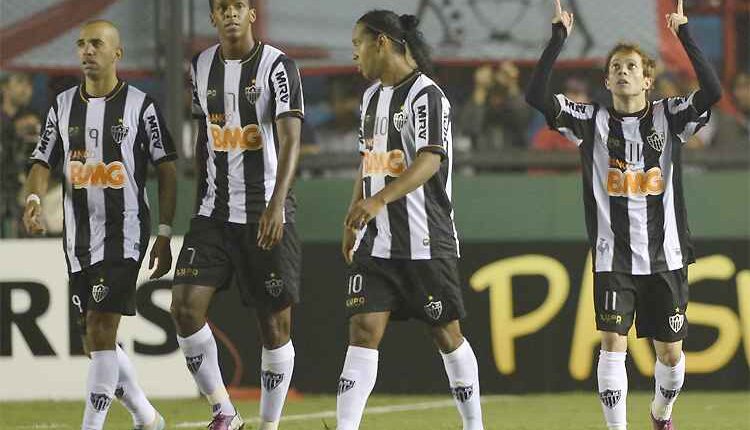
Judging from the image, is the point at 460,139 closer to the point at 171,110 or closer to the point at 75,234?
the point at 171,110

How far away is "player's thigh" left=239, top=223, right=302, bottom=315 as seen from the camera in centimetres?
748

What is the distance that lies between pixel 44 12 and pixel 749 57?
201 inches

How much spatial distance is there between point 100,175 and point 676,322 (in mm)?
2824

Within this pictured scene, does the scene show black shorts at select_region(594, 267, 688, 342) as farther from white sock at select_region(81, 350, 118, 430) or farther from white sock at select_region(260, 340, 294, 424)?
white sock at select_region(81, 350, 118, 430)

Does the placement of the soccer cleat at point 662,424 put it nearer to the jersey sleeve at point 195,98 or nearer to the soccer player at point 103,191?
the soccer player at point 103,191

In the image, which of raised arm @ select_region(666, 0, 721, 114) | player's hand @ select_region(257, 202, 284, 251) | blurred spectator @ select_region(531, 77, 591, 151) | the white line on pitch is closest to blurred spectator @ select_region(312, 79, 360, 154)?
blurred spectator @ select_region(531, 77, 591, 151)

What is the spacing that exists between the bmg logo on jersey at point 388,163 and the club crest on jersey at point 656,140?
4.29ft

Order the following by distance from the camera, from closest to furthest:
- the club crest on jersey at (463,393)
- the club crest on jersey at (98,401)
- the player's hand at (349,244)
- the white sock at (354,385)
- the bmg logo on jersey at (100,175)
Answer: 1. the white sock at (354,385)
2. the player's hand at (349,244)
3. the club crest on jersey at (463,393)
4. the club crest on jersey at (98,401)
5. the bmg logo on jersey at (100,175)

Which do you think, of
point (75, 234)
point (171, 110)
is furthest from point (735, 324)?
point (75, 234)

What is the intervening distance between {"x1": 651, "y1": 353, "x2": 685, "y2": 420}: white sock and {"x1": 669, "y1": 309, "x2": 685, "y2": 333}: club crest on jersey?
0.73ft

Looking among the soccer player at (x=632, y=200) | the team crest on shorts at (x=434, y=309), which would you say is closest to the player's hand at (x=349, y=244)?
the team crest on shorts at (x=434, y=309)

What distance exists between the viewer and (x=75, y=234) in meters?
7.48

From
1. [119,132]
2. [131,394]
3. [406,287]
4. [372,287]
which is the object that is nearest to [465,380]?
[406,287]

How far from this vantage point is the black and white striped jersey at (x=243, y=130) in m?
7.45
